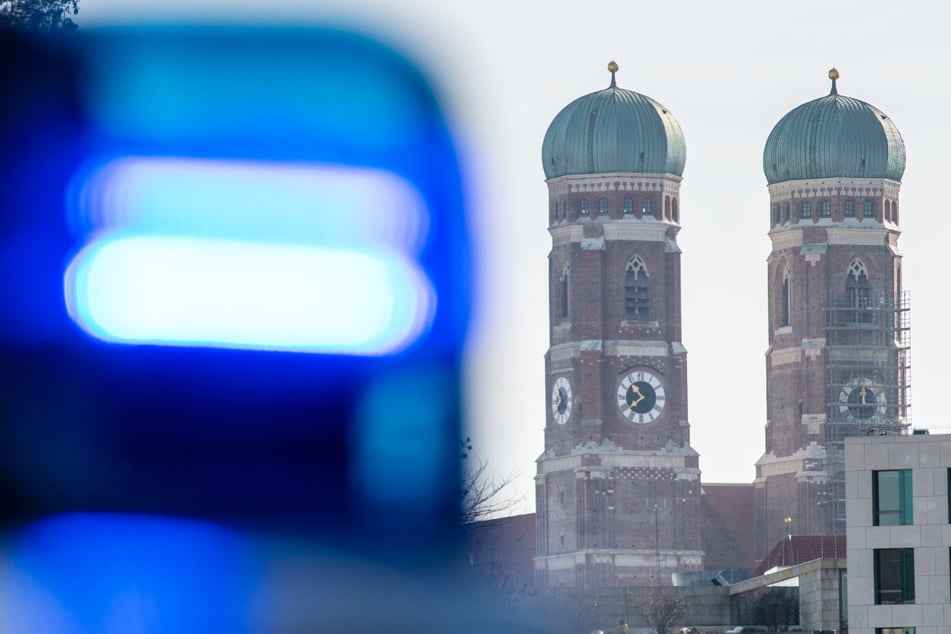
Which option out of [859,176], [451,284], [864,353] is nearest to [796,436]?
[864,353]

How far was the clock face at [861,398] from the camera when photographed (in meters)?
162

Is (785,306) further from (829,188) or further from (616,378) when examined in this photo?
(616,378)

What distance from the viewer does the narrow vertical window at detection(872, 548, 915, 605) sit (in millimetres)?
79562

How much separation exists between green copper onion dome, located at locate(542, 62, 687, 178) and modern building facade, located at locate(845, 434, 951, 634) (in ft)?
273

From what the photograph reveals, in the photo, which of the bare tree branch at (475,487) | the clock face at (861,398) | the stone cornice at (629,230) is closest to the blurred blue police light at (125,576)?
the bare tree branch at (475,487)

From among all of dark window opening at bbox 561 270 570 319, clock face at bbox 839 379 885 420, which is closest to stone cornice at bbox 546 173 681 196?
dark window opening at bbox 561 270 570 319

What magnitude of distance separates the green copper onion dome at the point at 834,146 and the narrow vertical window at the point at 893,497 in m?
87.6


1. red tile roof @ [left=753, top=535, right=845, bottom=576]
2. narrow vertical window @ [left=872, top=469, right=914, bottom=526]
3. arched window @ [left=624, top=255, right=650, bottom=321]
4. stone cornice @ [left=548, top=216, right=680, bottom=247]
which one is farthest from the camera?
stone cornice @ [left=548, top=216, right=680, bottom=247]

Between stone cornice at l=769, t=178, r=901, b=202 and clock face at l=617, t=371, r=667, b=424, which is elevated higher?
stone cornice at l=769, t=178, r=901, b=202

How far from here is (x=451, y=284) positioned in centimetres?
4766

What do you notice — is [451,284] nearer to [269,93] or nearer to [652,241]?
[269,93]

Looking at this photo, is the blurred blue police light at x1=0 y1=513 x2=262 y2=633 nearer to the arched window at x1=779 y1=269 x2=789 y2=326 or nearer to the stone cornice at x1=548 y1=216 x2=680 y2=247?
the stone cornice at x1=548 y1=216 x2=680 y2=247

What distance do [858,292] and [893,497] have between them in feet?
277

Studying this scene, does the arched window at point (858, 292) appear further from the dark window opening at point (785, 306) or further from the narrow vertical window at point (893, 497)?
the narrow vertical window at point (893, 497)
